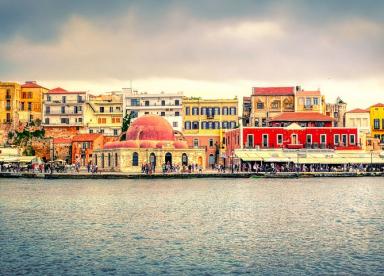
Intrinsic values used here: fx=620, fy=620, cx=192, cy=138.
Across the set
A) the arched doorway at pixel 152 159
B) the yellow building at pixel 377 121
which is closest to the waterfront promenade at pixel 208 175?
the arched doorway at pixel 152 159

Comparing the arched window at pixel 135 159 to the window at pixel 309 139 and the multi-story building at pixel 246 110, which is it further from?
the multi-story building at pixel 246 110

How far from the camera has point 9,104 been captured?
91.6 meters

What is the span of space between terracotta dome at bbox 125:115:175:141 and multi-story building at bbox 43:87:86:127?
19416 millimetres

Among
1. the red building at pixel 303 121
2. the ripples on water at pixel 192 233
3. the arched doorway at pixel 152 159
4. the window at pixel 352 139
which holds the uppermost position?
the red building at pixel 303 121

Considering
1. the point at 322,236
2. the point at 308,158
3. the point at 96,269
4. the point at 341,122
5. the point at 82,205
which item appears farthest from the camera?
the point at 341,122

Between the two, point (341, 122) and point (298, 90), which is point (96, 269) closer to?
point (298, 90)

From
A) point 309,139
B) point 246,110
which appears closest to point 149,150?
point 309,139

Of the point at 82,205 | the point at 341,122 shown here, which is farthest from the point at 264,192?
the point at 341,122

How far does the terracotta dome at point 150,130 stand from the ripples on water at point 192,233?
86.9ft

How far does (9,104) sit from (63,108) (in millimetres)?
8182

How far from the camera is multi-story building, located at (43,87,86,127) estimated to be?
90250 millimetres

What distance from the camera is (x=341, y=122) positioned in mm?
92938

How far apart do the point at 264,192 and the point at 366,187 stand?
11.1 metres

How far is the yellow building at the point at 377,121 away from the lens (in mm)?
87625
